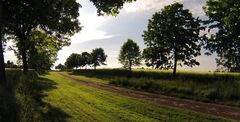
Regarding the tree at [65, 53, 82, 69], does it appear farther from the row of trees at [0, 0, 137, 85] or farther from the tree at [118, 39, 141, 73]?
the row of trees at [0, 0, 137, 85]

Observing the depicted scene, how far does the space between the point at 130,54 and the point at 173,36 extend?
47251mm

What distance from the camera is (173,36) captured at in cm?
5572

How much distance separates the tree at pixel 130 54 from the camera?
102719mm

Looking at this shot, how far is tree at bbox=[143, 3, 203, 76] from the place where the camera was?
55375 millimetres

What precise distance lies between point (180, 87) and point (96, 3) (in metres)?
12.6

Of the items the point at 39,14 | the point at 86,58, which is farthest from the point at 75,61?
the point at 39,14

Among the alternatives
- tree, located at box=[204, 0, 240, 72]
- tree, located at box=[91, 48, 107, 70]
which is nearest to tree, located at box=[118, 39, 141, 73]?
tree, located at box=[91, 48, 107, 70]

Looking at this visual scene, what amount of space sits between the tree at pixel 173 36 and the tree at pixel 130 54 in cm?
4361

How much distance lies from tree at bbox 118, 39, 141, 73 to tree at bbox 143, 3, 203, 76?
4361cm

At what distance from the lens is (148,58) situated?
194 feet

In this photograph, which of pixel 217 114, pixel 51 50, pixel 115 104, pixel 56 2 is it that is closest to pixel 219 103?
pixel 217 114

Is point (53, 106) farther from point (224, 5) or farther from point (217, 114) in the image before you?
point (224, 5)

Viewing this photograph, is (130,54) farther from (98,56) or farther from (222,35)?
(222,35)

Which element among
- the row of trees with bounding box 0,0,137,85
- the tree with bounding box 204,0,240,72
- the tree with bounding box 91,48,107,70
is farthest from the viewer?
the tree with bounding box 91,48,107,70
